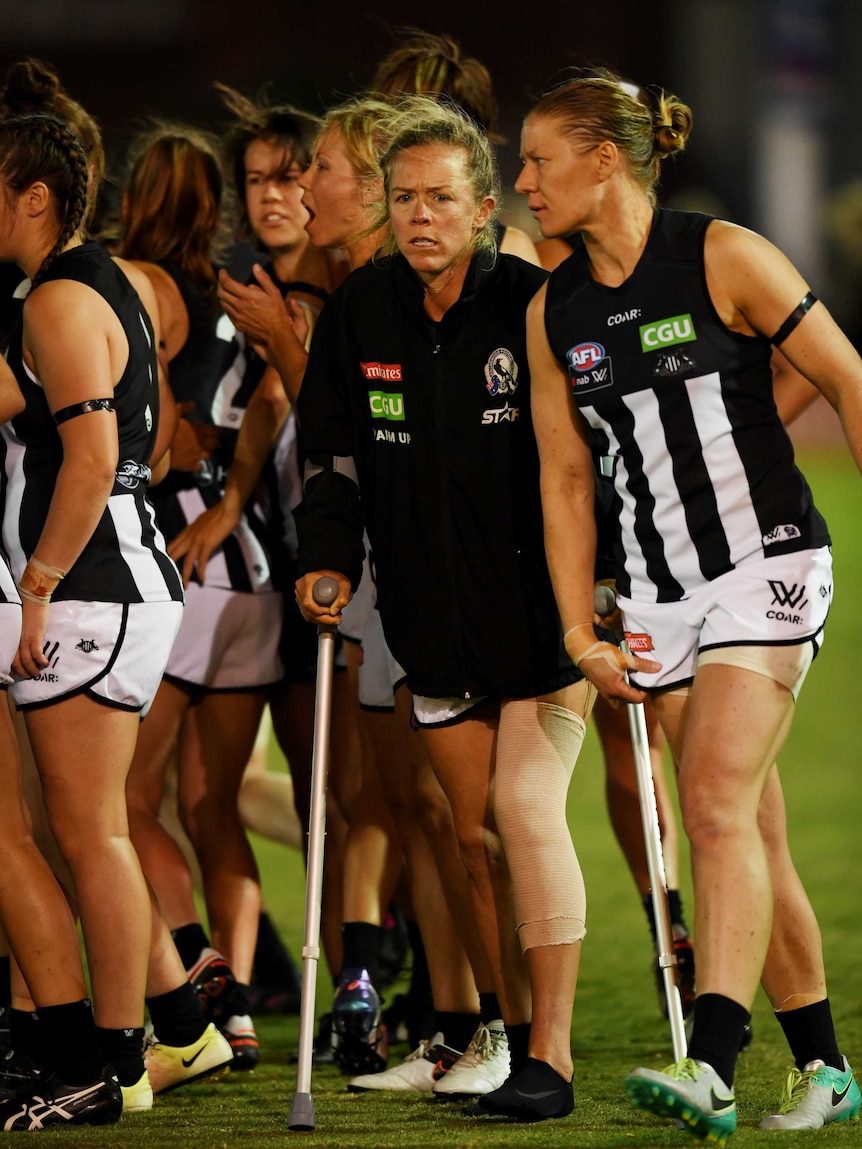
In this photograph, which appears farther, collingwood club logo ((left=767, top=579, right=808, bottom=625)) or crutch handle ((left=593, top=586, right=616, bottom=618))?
crutch handle ((left=593, top=586, right=616, bottom=618))

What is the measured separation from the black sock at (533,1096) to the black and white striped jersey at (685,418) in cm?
103

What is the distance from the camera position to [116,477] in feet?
13.0

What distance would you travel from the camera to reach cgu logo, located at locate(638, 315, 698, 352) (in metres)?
3.45

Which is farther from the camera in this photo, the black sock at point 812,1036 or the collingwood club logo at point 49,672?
the collingwood club logo at point 49,672

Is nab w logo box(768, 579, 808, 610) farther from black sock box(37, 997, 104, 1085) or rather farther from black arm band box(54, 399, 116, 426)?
black sock box(37, 997, 104, 1085)

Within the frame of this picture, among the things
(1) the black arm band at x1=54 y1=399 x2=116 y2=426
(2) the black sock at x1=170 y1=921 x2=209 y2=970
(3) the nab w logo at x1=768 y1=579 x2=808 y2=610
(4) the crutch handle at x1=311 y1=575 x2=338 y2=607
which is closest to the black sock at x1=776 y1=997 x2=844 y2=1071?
(3) the nab w logo at x1=768 y1=579 x2=808 y2=610

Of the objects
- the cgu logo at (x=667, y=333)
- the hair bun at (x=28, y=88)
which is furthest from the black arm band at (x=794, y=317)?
the hair bun at (x=28, y=88)

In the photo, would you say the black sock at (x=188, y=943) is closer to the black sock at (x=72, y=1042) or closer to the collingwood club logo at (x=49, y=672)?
the black sock at (x=72, y=1042)

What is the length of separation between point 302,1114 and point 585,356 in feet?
5.46

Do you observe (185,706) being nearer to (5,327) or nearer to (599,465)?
(5,327)

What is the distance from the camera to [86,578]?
152 inches

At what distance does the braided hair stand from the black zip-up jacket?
0.72 metres

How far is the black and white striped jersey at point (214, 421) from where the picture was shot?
502 cm

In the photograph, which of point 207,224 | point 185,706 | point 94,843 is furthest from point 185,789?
point 207,224
